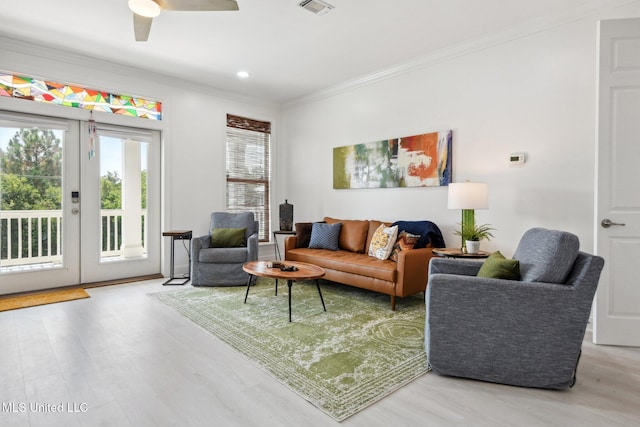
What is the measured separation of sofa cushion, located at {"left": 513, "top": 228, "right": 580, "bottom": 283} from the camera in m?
1.94

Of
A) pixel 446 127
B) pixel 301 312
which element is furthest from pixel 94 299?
pixel 446 127

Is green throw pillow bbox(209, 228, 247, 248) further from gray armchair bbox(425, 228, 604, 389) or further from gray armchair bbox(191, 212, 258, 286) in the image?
gray armchair bbox(425, 228, 604, 389)

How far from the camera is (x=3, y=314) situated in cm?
319

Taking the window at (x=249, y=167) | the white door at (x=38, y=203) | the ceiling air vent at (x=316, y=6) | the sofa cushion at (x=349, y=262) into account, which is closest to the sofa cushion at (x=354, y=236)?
the sofa cushion at (x=349, y=262)

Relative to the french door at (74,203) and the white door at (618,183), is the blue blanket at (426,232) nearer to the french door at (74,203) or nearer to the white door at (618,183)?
the white door at (618,183)

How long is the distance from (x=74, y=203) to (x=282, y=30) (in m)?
3.18

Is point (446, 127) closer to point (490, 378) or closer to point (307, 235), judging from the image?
point (307, 235)

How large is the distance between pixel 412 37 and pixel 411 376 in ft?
10.6

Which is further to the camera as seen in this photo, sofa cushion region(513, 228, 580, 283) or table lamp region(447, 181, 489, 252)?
table lamp region(447, 181, 489, 252)

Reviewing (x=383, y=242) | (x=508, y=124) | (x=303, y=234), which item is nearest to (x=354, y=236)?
(x=383, y=242)

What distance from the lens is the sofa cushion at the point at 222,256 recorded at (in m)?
4.23

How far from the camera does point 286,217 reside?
17.2ft

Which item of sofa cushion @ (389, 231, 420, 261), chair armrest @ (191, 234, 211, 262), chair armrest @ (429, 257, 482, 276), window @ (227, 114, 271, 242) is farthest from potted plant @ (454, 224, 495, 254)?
window @ (227, 114, 271, 242)

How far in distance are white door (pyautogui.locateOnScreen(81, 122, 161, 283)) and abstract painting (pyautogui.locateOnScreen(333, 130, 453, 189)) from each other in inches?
104
